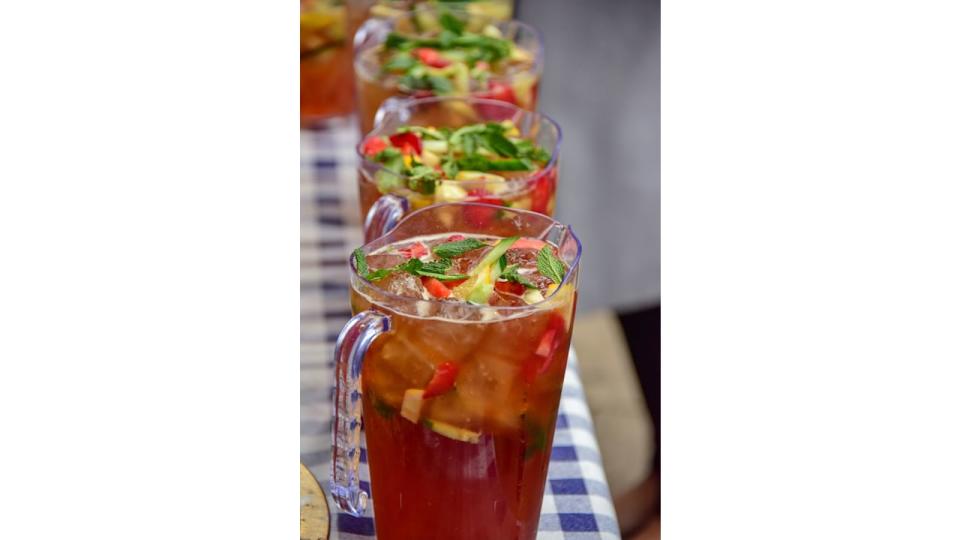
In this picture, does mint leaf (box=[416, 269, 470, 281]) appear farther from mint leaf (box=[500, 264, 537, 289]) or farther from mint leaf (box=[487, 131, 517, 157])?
mint leaf (box=[487, 131, 517, 157])

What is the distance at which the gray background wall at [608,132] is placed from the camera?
15.8 ft

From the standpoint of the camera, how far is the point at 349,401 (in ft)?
3.61

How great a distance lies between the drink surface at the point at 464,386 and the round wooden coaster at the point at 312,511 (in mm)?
93

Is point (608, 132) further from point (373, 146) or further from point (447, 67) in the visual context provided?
point (373, 146)

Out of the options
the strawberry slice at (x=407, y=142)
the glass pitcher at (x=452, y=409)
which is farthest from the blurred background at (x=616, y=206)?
the glass pitcher at (x=452, y=409)

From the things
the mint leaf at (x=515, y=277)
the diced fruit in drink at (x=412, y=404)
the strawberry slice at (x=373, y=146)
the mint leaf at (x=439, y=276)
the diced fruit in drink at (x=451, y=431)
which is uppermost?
the mint leaf at (x=515, y=277)

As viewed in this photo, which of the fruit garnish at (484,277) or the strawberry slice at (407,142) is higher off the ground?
the fruit garnish at (484,277)

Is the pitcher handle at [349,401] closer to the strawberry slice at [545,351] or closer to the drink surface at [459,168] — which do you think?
the strawberry slice at [545,351]

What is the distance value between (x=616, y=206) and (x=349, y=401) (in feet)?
13.1

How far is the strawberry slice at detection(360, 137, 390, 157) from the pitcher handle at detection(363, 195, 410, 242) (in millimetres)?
143

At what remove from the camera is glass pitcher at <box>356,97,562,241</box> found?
1.46 m

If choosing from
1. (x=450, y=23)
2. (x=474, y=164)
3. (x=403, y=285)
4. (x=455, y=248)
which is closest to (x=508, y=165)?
(x=474, y=164)

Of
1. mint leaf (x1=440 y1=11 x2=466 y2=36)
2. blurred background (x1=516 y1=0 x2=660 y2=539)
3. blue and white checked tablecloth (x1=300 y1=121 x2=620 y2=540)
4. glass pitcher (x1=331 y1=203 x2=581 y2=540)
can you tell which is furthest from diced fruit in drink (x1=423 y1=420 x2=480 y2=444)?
blurred background (x1=516 y1=0 x2=660 y2=539)

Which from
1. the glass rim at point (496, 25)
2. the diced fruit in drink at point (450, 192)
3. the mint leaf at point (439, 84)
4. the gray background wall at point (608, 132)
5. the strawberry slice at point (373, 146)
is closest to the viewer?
the diced fruit in drink at point (450, 192)
